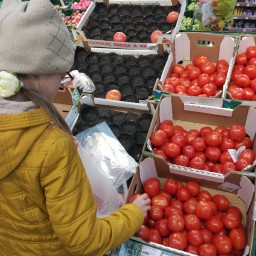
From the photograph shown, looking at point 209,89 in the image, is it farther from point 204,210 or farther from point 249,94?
point 204,210

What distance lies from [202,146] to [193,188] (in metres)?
0.31

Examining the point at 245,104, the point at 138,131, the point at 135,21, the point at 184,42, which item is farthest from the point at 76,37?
the point at 245,104

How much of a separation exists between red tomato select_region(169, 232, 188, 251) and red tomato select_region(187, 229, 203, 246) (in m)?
0.03

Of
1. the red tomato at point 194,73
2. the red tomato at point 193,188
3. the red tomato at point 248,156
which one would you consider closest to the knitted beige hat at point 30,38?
the red tomato at point 193,188

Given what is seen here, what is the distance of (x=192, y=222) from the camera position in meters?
1.78

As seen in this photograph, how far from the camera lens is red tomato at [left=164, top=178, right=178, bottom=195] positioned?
1961mm

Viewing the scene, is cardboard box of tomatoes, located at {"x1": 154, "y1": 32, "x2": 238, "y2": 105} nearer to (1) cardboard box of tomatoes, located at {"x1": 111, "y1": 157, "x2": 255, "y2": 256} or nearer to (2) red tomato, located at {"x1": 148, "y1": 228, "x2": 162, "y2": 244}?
(1) cardboard box of tomatoes, located at {"x1": 111, "y1": 157, "x2": 255, "y2": 256}

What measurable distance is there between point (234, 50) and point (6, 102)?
2127mm

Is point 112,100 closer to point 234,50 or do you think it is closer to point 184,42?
point 184,42

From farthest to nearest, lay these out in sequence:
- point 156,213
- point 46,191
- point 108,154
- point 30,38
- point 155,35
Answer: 1. point 155,35
2. point 108,154
3. point 156,213
4. point 46,191
5. point 30,38

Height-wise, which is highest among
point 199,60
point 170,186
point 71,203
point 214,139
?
point 71,203

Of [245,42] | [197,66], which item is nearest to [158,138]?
[197,66]

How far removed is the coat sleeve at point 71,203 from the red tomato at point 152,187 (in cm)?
70

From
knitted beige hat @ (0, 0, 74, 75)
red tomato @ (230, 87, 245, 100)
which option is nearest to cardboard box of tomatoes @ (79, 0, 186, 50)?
red tomato @ (230, 87, 245, 100)
